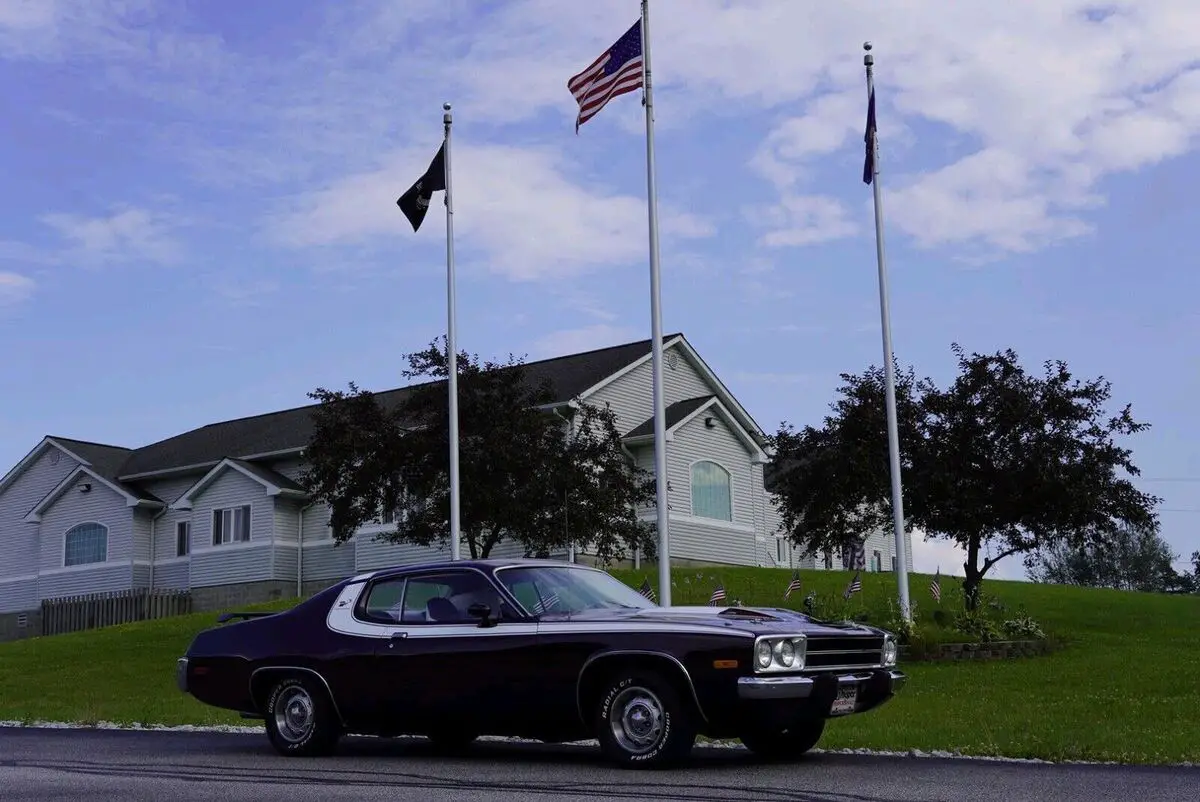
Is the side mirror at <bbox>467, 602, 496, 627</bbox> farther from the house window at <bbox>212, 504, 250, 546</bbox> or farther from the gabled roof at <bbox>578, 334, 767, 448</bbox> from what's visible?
the house window at <bbox>212, 504, 250, 546</bbox>

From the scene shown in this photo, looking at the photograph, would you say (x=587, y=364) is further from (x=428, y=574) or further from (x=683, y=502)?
(x=428, y=574)

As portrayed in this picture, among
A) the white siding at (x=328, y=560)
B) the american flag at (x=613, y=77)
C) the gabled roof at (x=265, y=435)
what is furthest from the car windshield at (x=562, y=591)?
the white siding at (x=328, y=560)

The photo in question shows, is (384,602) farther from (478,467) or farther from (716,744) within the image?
(478,467)

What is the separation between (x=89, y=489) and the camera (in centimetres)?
5009

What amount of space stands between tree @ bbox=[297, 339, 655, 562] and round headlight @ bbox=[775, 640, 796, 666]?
17.7 meters

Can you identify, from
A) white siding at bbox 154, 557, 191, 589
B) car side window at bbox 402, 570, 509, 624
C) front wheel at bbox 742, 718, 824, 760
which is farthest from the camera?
white siding at bbox 154, 557, 191, 589

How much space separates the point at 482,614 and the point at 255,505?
3559 cm

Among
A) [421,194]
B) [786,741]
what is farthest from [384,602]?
[421,194]

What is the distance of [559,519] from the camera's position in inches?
1101

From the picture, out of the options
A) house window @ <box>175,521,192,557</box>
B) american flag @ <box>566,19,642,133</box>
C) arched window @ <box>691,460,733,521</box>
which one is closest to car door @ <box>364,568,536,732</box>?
american flag @ <box>566,19,642,133</box>

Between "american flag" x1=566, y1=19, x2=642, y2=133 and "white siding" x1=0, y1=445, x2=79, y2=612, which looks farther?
"white siding" x1=0, y1=445, x2=79, y2=612

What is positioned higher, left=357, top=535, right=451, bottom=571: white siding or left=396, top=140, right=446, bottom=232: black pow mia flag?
left=396, top=140, right=446, bottom=232: black pow mia flag

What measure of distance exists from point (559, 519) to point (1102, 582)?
254 feet

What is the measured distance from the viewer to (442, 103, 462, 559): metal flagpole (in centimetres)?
2580
